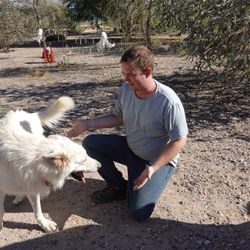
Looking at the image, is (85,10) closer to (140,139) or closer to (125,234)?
(140,139)

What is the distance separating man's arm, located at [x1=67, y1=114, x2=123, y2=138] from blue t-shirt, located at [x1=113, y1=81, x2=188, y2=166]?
119 millimetres

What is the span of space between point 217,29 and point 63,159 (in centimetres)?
391

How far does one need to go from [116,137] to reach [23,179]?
109 cm

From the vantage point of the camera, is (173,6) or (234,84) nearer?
(173,6)

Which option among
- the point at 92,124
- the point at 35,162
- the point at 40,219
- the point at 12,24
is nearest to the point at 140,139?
the point at 92,124

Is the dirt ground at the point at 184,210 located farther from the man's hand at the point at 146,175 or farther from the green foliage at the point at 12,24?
the green foliage at the point at 12,24

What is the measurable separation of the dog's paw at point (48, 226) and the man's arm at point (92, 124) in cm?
76

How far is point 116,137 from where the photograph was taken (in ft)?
12.6

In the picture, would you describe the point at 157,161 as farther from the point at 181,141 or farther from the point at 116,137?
the point at 116,137

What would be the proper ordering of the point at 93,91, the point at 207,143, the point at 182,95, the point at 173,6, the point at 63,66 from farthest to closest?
1. the point at 63,66
2. the point at 93,91
3. the point at 182,95
4. the point at 173,6
5. the point at 207,143

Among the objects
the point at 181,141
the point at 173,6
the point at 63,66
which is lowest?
the point at 63,66

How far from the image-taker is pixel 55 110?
12.6 ft

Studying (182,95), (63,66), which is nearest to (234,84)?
(182,95)

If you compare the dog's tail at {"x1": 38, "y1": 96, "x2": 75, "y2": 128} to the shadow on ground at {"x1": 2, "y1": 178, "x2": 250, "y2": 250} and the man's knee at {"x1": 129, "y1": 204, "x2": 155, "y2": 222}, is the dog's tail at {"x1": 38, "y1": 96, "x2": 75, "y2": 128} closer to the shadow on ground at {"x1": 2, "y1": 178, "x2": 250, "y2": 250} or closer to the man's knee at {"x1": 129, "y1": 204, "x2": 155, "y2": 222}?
the shadow on ground at {"x1": 2, "y1": 178, "x2": 250, "y2": 250}
